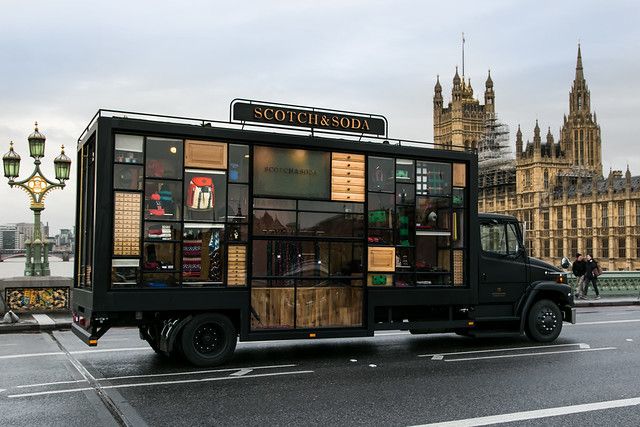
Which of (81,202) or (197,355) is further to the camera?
(81,202)

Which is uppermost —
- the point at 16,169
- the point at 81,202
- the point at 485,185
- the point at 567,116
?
the point at 567,116

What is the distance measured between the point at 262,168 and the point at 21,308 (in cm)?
1178

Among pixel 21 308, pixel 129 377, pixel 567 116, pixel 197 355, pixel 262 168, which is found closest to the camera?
pixel 129 377

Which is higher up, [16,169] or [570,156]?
[570,156]

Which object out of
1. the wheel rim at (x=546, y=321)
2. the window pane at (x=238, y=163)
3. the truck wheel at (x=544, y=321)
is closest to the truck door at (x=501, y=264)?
the truck wheel at (x=544, y=321)

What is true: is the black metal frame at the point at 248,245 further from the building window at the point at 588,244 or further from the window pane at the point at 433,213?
the building window at the point at 588,244

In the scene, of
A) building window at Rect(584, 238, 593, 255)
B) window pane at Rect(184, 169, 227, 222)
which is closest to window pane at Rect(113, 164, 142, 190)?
window pane at Rect(184, 169, 227, 222)

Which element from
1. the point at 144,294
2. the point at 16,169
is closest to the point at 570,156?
the point at 16,169

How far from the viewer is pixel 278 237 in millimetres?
11188

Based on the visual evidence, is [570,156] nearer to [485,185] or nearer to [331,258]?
[485,185]

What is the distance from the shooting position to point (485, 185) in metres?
135

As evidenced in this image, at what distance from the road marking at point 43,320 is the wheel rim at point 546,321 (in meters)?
11.5

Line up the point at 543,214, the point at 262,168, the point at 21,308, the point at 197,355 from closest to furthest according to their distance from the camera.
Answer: the point at 197,355, the point at 262,168, the point at 21,308, the point at 543,214

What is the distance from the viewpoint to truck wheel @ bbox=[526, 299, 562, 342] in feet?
44.4
